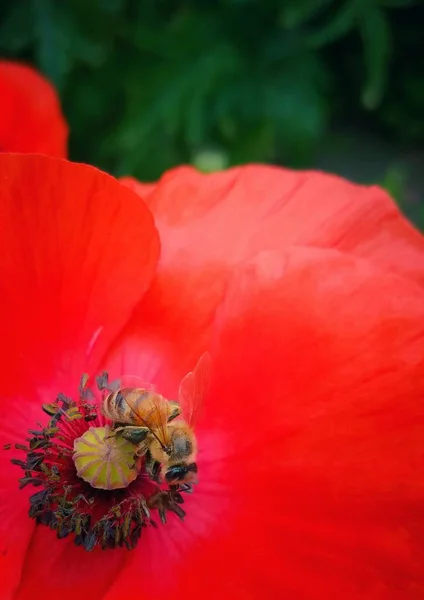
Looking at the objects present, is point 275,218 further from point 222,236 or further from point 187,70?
point 187,70

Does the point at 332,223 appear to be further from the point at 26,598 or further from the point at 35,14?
the point at 35,14

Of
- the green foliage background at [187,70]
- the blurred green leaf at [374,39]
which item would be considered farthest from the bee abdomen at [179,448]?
the blurred green leaf at [374,39]

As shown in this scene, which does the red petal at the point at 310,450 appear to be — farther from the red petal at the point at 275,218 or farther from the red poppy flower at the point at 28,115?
the red poppy flower at the point at 28,115

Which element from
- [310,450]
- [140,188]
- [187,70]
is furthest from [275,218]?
[187,70]

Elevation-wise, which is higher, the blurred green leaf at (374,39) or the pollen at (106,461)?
the pollen at (106,461)

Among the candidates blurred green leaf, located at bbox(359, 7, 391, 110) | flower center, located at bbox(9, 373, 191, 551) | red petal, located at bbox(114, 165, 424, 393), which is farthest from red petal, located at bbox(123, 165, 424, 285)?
blurred green leaf, located at bbox(359, 7, 391, 110)

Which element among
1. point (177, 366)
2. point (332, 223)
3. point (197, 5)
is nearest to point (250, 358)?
point (177, 366)

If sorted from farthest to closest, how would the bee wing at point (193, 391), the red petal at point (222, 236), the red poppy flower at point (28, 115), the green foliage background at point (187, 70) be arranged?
1. the green foliage background at point (187, 70)
2. the red poppy flower at point (28, 115)
3. the red petal at point (222, 236)
4. the bee wing at point (193, 391)
